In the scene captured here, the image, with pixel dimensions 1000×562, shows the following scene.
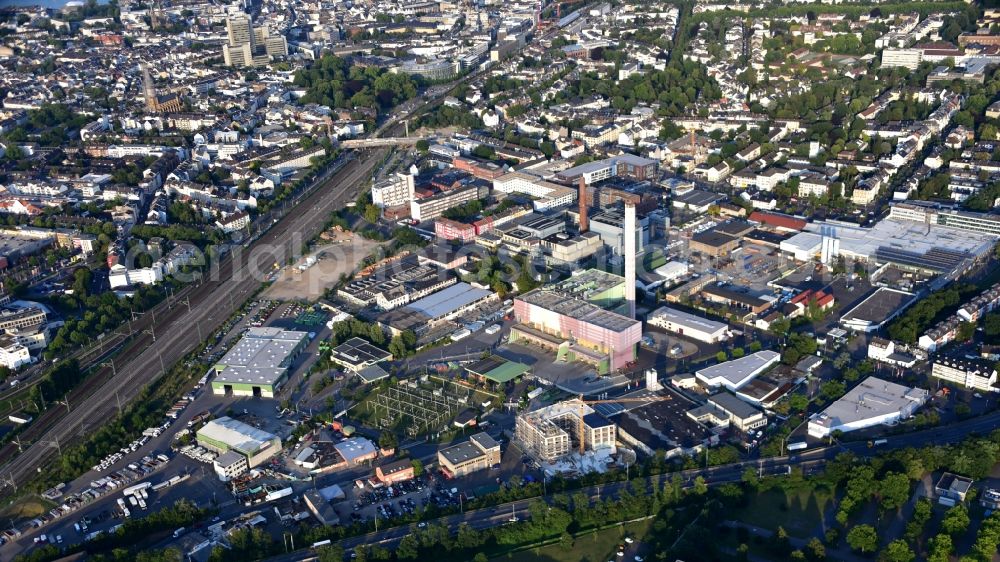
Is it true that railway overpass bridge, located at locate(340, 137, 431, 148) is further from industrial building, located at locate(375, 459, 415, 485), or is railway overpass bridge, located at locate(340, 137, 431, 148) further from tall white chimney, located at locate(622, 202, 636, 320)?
industrial building, located at locate(375, 459, 415, 485)

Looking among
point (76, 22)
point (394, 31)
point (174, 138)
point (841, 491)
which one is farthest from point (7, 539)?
point (76, 22)

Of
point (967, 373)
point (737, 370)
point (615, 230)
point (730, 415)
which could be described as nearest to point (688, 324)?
point (737, 370)

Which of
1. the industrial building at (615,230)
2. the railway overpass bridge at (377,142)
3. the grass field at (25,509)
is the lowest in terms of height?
the grass field at (25,509)

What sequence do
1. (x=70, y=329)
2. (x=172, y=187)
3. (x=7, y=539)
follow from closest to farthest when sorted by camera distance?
1. (x=7, y=539)
2. (x=70, y=329)
3. (x=172, y=187)

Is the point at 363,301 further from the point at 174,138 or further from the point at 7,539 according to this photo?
the point at 174,138

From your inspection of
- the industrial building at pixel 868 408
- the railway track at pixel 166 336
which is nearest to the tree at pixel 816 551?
the industrial building at pixel 868 408

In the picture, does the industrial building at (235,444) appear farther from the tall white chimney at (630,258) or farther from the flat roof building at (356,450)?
the tall white chimney at (630,258)
